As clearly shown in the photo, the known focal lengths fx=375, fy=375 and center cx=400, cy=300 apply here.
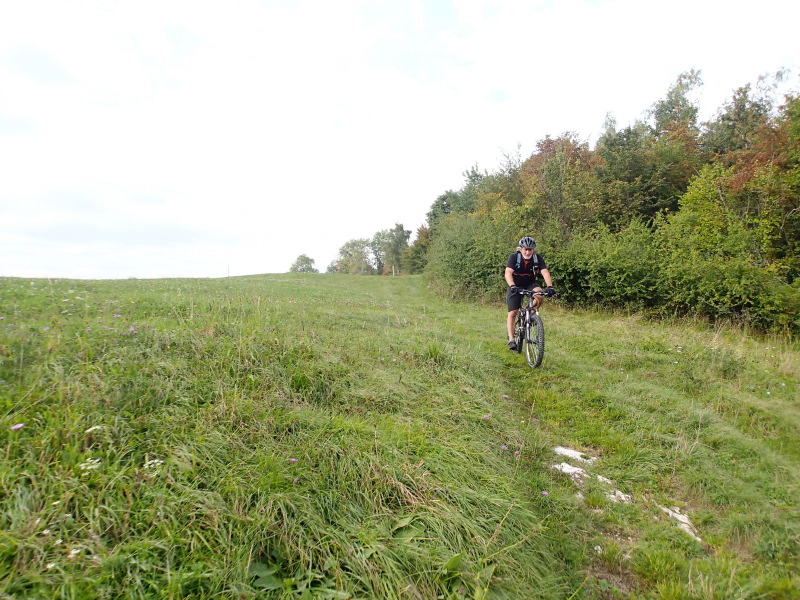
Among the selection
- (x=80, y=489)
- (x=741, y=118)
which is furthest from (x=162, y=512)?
(x=741, y=118)

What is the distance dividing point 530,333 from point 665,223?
12679mm

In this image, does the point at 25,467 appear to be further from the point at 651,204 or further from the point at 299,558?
the point at 651,204

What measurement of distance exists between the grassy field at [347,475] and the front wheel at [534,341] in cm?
100

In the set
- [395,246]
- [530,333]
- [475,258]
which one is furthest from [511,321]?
[395,246]

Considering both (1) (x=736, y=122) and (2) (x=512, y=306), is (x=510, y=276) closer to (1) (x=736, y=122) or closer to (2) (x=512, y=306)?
(2) (x=512, y=306)

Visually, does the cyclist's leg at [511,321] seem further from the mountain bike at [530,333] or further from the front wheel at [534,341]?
the front wheel at [534,341]

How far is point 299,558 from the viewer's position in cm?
227

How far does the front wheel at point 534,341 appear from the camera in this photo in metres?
6.76

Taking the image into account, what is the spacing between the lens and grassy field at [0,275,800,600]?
84.1 inches

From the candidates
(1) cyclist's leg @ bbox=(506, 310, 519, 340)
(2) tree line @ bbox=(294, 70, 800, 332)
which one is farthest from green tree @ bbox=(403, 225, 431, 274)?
(1) cyclist's leg @ bbox=(506, 310, 519, 340)

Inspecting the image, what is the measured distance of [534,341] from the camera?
275 inches

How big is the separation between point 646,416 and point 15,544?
6.14 metres

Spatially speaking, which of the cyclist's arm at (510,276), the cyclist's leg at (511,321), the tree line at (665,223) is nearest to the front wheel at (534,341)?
the cyclist's leg at (511,321)

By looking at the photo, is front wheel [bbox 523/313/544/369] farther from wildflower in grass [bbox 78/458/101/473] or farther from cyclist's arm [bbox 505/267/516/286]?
wildflower in grass [bbox 78/458/101/473]
